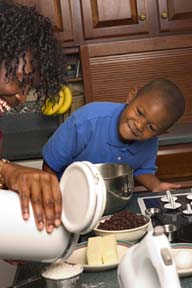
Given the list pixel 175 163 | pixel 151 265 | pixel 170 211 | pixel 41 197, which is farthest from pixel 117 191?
pixel 175 163

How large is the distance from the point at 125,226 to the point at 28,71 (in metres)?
0.42

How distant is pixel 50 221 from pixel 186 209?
62 centimetres

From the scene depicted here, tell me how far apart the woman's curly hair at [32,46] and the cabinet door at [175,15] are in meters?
1.55

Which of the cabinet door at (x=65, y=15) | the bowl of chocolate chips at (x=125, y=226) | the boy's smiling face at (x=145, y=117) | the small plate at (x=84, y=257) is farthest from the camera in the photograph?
the cabinet door at (x=65, y=15)

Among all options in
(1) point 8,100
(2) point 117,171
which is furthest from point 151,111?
(1) point 8,100

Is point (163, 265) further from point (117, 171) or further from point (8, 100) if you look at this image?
point (117, 171)

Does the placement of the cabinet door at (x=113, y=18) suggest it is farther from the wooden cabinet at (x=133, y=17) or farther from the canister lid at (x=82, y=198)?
the canister lid at (x=82, y=198)

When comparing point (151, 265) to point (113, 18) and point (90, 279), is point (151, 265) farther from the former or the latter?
point (113, 18)

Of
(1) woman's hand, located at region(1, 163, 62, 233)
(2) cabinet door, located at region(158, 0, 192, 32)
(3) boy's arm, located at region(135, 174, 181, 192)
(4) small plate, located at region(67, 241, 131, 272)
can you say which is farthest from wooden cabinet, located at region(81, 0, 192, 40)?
(1) woman's hand, located at region(1, 163, 62, 233)

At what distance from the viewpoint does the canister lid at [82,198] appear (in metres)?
0.66

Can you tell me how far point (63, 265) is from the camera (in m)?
0.80

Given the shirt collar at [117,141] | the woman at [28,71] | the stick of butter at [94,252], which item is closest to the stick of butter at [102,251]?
the stick of butter at [94,252]

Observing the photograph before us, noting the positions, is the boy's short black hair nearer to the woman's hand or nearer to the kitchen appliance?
the kitchen appliance

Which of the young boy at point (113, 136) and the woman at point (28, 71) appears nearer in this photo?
the woman at point (28, 71)
